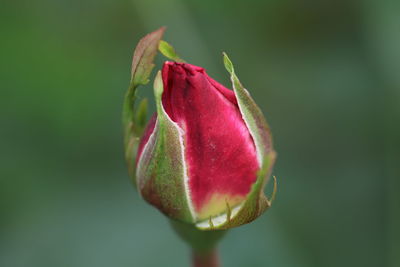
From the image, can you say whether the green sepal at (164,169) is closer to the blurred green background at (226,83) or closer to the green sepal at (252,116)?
the green sepal at (252,116)

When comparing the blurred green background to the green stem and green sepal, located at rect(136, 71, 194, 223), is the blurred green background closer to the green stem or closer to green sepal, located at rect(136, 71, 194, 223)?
the green stem

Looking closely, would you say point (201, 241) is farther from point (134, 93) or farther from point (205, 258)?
point (134, 93)

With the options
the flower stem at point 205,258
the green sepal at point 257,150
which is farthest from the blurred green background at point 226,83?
the green sepal at point 257,150

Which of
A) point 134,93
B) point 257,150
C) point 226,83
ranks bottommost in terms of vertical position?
point 226,83

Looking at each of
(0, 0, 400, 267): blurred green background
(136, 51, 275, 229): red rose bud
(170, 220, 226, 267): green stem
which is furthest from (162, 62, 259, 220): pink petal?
(0, 0, 400, 267): blurred green background

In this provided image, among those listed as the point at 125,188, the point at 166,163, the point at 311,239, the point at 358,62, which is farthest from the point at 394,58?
the point at 166,163

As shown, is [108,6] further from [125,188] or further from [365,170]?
[365,170]

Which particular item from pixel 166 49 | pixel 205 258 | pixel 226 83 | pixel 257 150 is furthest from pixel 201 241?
pixel 226 83

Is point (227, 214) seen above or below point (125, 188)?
above
